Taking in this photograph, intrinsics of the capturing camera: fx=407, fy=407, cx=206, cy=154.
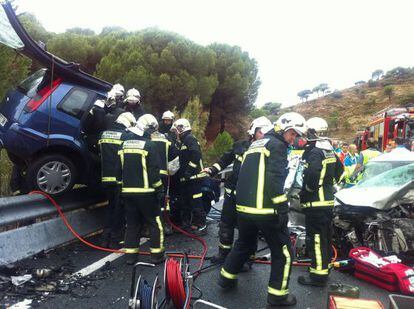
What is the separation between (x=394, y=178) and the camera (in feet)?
18.5

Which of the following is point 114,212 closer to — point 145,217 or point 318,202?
point 145,217

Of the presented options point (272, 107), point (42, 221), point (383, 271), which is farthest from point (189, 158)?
point (272, 107)

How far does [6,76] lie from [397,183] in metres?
7.17

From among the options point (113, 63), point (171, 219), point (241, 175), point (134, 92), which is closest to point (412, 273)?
point (241, 175)

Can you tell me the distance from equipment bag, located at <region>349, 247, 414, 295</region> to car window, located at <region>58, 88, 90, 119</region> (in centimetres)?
427

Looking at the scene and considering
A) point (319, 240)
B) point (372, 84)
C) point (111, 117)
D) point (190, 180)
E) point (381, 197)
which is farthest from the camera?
point (372, 84)

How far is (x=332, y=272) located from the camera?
5.02m

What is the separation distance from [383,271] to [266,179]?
1.78 metres

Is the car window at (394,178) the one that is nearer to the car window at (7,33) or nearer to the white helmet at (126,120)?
the white helmet at (126,120)

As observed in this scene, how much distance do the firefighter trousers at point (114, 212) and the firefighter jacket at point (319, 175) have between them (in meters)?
2.52

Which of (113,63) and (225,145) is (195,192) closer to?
(225,145)

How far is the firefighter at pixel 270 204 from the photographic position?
12.8 feet

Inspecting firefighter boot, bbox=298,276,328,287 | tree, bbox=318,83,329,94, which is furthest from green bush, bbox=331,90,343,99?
firefighter boot, bbox=298,276,328,287

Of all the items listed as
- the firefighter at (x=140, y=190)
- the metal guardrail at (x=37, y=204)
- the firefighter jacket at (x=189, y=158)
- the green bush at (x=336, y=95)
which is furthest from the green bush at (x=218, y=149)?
the green bush at (x=336, y=95)
